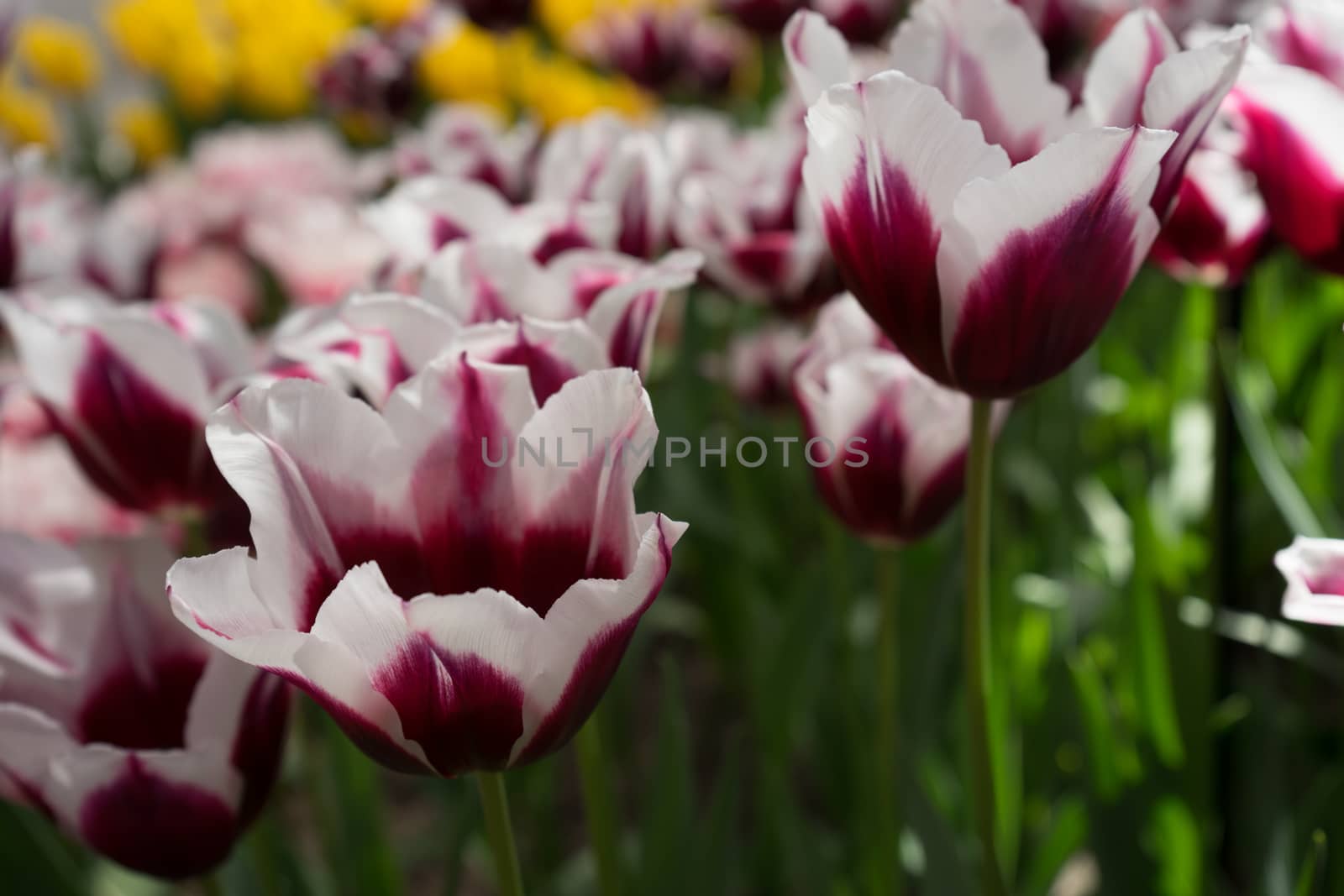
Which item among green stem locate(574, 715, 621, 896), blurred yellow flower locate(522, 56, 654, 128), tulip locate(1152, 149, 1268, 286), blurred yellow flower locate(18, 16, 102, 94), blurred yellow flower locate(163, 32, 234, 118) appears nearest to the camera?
green stem locate(574, 715, 621, 896)

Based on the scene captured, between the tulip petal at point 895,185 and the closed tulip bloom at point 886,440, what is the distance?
13 cm

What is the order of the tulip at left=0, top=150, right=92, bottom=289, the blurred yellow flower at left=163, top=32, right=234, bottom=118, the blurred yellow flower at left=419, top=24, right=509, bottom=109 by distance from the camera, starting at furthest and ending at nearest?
the blurred yellow flower at left=163, top=32, right=234, bottom=118 → the blurred yellow flower at left=419, top=24, right=509, bottom=109 → the tulip at left=0, top=150, right=92, bottom=289

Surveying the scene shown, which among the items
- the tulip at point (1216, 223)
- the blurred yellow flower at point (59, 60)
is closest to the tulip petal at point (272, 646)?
the tulip at point (1216, 223)

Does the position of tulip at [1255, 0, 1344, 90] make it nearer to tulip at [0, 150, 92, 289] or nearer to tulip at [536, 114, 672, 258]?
tulip at [536, 114, 672, 258]

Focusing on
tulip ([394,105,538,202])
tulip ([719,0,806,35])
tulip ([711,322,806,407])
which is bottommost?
tulip ([711,322,806,407])

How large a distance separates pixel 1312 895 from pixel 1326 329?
2.73 feet

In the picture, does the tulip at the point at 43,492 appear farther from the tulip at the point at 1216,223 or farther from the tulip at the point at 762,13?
the tulip at the point at 762,13

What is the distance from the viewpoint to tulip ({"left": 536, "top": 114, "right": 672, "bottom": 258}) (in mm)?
713

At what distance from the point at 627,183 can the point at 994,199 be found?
1.20ft

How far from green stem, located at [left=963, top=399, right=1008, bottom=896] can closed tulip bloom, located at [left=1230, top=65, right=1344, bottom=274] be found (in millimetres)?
166

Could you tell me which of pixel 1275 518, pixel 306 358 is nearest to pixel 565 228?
pixel 306 358

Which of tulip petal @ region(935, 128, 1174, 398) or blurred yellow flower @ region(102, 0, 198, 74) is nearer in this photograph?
tulip petal @ region(935, 128, 1174, 398)

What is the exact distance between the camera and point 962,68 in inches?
19.1

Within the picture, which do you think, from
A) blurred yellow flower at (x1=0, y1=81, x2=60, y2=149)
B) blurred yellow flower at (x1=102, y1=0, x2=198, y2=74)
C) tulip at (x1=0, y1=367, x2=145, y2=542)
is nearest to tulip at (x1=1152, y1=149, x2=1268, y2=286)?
tulip at (x1=0, y1=367, x2=145, y2=542)
